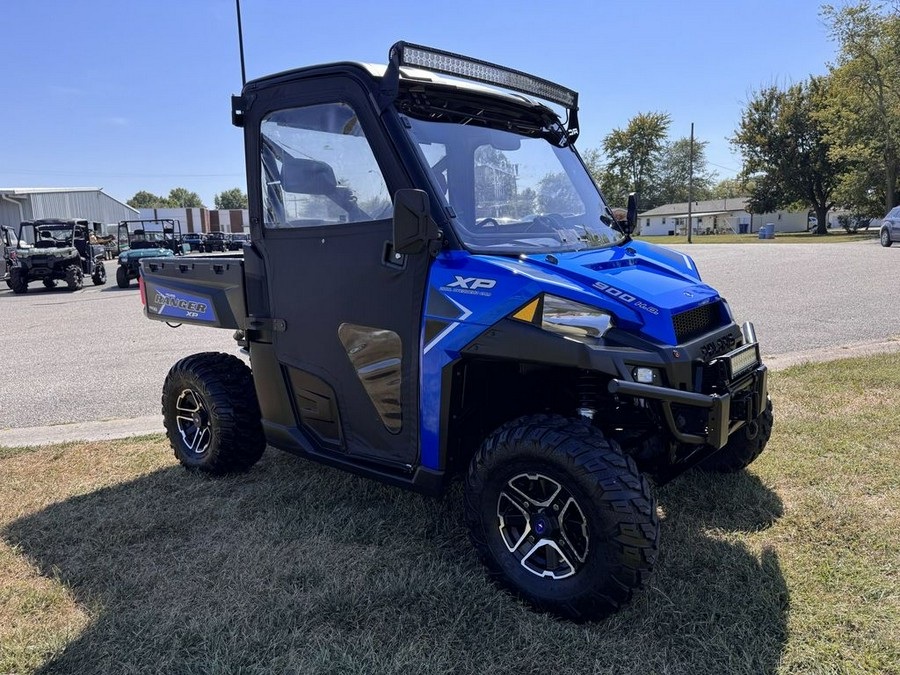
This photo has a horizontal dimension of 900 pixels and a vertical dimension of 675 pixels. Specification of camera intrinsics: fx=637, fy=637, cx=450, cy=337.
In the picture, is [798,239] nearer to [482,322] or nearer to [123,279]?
[123,279]

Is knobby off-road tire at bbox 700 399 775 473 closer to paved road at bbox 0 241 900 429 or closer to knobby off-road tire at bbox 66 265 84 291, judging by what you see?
paved road at bbox 0 241 900 429

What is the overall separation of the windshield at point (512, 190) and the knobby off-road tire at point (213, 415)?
77.3 inches

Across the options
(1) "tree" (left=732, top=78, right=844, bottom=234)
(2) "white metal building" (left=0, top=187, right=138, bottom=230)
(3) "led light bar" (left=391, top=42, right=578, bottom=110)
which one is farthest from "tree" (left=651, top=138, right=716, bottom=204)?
(3) "led light bar" (left=391, top=42, right=578, bottom=110)

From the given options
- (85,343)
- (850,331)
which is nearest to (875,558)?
(850,331)

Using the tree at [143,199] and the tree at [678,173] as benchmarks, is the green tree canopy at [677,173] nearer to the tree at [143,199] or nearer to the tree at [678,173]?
the tree at [678,173]

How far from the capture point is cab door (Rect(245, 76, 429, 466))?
2.90 m

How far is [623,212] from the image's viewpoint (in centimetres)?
390

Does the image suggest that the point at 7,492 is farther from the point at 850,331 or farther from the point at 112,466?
the point at 850,331

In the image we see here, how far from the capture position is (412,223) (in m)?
2.59

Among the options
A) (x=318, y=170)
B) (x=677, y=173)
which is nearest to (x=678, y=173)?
(x=677, y=173)

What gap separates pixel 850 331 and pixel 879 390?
119 inches

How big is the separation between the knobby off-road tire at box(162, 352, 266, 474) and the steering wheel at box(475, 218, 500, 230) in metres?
1.96

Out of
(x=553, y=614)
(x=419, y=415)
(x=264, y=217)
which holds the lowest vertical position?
(x=553, y=614)

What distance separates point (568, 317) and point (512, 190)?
40.0 inches
